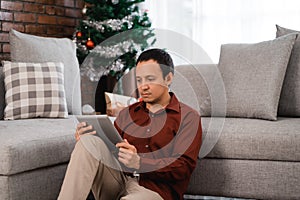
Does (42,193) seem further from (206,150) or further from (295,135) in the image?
(295,135)

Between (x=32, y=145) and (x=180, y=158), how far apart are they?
708 mm

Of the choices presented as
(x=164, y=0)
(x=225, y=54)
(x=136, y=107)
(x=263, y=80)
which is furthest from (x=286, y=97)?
(x=164, y=0)

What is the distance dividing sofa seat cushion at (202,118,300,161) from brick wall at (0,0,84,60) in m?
2.04

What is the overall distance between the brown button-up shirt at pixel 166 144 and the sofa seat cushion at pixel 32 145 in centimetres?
42

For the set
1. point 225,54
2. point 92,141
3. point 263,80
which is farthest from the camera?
point 225,54

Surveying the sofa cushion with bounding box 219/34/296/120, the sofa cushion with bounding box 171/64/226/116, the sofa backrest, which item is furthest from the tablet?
the sofa cushion with bounding box 219/34/296/120

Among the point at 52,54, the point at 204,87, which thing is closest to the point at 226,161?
the point at 204,87

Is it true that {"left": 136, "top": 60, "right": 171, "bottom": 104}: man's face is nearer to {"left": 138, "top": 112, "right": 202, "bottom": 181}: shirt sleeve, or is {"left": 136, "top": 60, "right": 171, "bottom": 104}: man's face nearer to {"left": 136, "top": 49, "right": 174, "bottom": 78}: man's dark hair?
{"left": 136, "top": 49, "right": 174, "bottom": 78}: man's dark hair

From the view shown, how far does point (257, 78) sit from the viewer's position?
2.61m

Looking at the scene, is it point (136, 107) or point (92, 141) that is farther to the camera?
point (136, 107)

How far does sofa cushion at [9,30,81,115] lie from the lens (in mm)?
2955

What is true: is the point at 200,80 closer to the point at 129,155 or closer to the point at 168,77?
the point at 168,77

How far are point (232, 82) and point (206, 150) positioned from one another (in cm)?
58

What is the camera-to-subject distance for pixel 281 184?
2.18 meters
